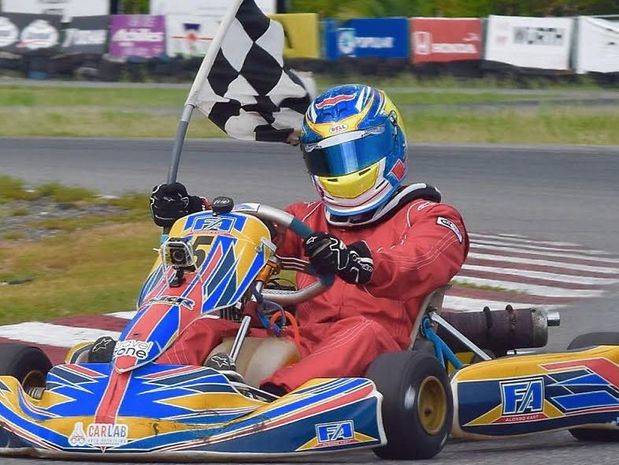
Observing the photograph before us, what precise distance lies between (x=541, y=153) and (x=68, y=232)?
21.9ft

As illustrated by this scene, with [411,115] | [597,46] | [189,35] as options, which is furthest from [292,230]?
[189,35]

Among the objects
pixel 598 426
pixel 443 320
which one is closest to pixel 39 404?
pixel 443 320

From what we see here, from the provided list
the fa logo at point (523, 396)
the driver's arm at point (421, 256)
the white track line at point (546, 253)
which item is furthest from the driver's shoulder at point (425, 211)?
the white track line at point (546, 253)

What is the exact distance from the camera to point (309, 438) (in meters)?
3.95

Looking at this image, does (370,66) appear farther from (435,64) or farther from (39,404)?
(39,404)

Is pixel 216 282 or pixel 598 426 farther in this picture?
pixel 598 426

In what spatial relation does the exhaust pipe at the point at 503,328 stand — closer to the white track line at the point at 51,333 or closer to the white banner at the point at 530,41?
the white track line at the point at 51,333

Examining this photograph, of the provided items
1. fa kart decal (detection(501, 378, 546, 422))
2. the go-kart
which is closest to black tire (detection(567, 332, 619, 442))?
the go-kart

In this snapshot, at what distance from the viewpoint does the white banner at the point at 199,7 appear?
79.2 feet

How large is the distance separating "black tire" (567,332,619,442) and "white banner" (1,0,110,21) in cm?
2114

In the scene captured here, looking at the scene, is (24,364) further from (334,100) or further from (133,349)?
(334,100)

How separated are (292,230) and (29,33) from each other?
20.4 metres

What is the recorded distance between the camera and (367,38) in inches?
901

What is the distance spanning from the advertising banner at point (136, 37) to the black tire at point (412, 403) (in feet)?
66.5
